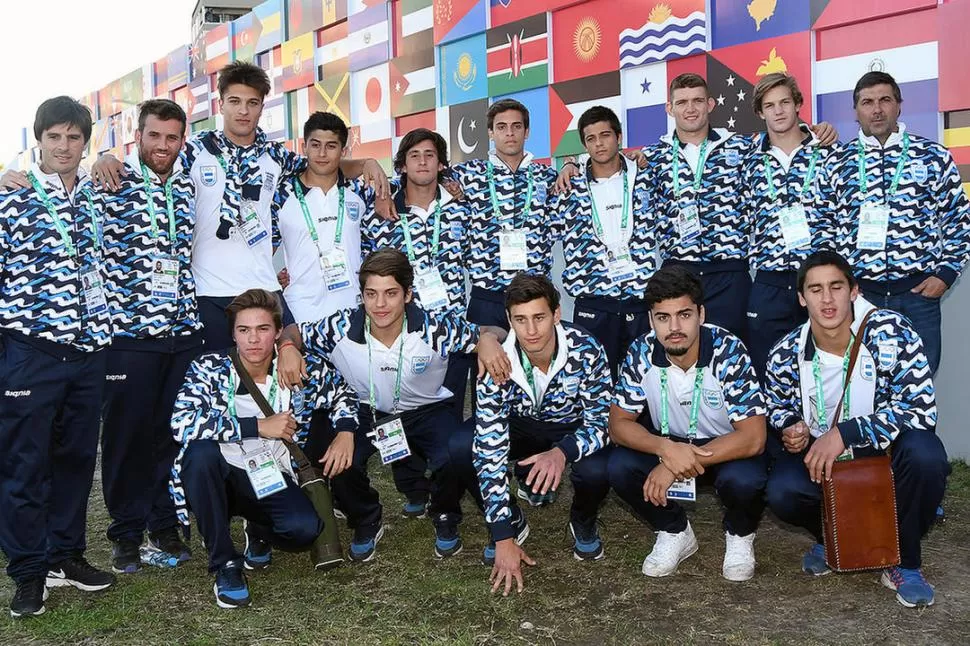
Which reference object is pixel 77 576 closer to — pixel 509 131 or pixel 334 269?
pixel 334 269

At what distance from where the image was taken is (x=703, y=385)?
3.50 metres

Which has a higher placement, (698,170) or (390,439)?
(698,170)

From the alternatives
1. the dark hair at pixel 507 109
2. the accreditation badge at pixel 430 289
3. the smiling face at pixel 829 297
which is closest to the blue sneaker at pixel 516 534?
the accreditation badge at pixel 430 289

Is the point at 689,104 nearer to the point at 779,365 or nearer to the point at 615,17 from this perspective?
the point at 779,365

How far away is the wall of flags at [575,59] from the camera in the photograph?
Answer: 206 inches

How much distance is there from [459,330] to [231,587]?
140 cm

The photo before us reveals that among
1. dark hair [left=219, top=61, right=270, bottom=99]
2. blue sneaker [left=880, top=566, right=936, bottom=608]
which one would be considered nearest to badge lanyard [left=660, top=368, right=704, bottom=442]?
blue sneaker [left=880, top=566, right=936, bottom=608]

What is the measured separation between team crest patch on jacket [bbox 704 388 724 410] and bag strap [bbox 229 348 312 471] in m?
1.61

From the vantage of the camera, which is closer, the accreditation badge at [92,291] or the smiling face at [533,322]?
the accreditation badge at [92,291]

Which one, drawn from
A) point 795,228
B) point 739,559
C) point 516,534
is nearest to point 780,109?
point 795,228

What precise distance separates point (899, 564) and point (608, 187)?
2.12 metres

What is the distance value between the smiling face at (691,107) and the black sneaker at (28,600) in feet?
11.2

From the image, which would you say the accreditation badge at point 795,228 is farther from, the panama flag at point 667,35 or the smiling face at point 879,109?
the panama flag at point 667,35

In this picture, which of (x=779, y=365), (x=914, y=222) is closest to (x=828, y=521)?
(x=779, y=365)
